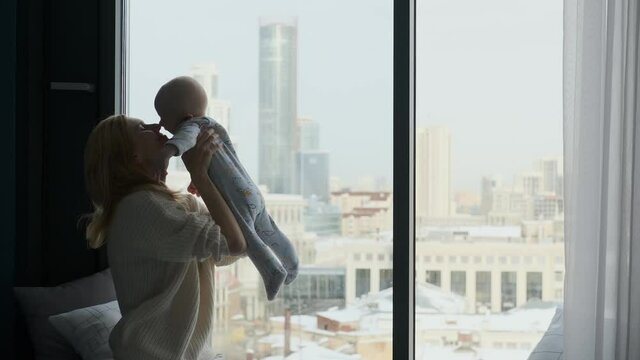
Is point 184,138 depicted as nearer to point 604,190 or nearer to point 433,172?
point 433,172

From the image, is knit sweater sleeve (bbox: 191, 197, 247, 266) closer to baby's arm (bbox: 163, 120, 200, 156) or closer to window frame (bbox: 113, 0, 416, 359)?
baby's arm (bbox: 163, 120, 200, 156)

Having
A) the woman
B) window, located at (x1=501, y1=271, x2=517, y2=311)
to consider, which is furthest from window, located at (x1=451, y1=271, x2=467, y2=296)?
the woman

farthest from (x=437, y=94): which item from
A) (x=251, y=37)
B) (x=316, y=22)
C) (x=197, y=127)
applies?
(x=197, y=127)

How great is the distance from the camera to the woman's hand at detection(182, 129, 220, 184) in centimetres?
199

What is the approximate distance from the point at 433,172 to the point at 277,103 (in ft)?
1.93

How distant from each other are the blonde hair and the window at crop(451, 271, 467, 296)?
1072mm

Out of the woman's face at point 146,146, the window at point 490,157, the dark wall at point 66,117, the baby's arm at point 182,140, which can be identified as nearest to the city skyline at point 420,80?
the window at point 490,157

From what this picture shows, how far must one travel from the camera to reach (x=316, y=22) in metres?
2.83

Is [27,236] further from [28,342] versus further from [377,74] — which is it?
[377,74]

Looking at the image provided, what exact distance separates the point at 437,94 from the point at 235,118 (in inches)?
27.8

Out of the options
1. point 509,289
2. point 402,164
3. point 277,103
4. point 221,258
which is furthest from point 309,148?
point 221,258

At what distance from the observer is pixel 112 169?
2109 millimetres

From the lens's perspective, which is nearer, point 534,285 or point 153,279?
point 153,279

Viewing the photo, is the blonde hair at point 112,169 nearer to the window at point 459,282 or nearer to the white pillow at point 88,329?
the white pillow at point 88,329
